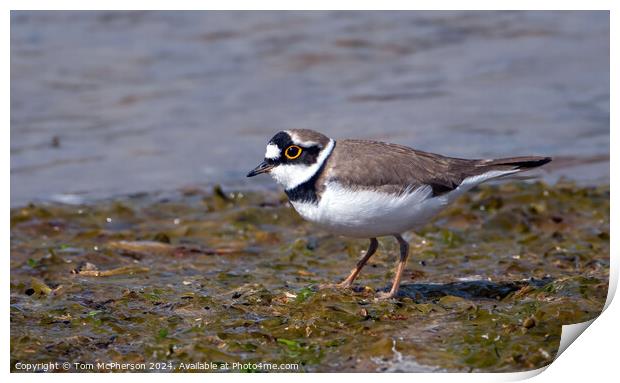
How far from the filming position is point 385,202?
6.43 metres

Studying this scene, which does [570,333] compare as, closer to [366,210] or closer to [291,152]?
[366,210]

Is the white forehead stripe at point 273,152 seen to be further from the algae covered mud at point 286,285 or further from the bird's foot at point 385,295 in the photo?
the bird's foot at point 385,295

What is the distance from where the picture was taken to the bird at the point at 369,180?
21.1 feet

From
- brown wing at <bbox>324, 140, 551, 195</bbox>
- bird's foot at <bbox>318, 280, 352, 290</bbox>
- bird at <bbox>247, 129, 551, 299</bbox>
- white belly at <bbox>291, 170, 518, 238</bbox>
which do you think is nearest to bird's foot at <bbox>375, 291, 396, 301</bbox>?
bird at <bbox>247, 129, 551, 299</bbox>

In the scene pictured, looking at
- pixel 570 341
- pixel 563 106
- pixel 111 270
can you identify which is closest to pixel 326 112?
pixel 563 106

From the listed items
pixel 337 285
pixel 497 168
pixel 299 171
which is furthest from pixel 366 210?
pixel 497 168

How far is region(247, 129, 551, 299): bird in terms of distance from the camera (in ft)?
21.1

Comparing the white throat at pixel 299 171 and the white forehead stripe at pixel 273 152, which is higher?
the white forehead stripe at pixel 273 152

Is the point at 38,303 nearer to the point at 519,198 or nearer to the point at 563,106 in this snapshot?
the point at 519,198

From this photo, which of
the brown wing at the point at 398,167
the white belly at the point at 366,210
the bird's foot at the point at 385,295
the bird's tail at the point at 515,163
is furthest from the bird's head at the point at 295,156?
the bird's tail at the point at 515,163

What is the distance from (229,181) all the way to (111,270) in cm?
383

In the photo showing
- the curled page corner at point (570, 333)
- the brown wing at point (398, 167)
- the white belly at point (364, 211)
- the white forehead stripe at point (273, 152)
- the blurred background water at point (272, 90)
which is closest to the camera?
the curled page corner at point (570, 333)

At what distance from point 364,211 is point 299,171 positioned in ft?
2.20

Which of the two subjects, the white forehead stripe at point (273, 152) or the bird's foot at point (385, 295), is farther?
the white forehead stripe at point (273, 152)
